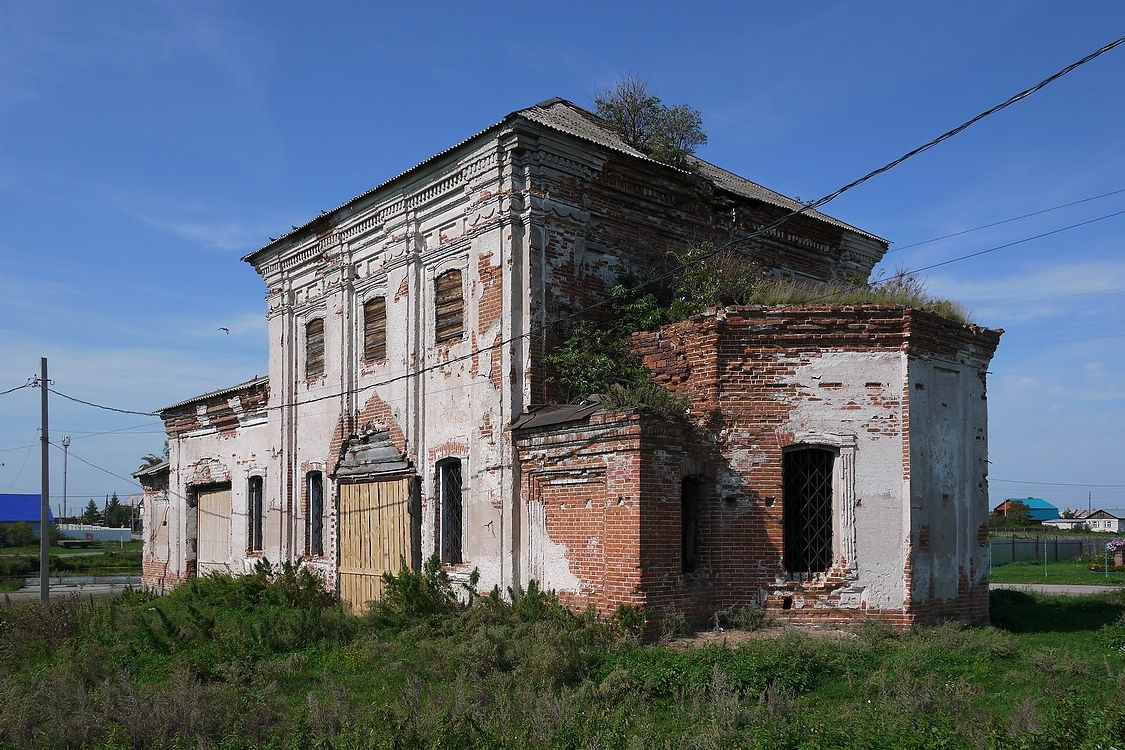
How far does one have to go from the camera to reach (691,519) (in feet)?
40.0

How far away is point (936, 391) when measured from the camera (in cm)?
1271

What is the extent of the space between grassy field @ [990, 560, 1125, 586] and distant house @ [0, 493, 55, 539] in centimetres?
6564

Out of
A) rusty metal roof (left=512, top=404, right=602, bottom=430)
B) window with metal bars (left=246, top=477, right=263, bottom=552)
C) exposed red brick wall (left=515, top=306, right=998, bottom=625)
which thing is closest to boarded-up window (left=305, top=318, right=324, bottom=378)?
window with metal bars (left=246, top=477, right=263, bottom=552)

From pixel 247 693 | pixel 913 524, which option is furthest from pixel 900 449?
pixel 247 693

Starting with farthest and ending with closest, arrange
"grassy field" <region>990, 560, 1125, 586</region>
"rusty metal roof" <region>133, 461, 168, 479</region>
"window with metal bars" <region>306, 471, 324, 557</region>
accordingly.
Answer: "grassy field" <region>990, 560, 1125, 586</region>, "rusty metal roof" <region>133, 461, 168, 479</region>, "window with metal bars" <region>306, 471, 324, 557</region>

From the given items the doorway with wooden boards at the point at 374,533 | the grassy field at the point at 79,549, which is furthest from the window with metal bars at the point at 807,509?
the grassy field at the point at 79,549

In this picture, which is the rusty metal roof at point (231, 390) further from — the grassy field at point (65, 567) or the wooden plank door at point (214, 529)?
the grassy field at point (65, 567)

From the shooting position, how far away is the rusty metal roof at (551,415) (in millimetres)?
12156

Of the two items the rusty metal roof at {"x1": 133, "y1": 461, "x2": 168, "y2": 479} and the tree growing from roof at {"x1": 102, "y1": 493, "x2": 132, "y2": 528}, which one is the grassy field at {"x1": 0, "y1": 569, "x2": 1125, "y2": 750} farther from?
the tree growing from roof at {"x1": 102, "y1": 493, "x2": 132, "y2": 528}

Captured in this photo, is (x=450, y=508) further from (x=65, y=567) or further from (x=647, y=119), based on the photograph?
(x=65, y=567)

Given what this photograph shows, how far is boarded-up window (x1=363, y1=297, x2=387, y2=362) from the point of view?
1655 cm

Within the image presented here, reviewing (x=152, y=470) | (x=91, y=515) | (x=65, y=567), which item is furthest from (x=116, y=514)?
(x=152, y=470)

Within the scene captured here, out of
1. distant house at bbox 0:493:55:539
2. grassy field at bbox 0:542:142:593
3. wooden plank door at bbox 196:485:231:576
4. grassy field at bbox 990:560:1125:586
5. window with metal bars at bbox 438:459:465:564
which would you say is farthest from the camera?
distant house at bbox 0:493:55:539

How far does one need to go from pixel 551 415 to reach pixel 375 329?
17.9 feet
